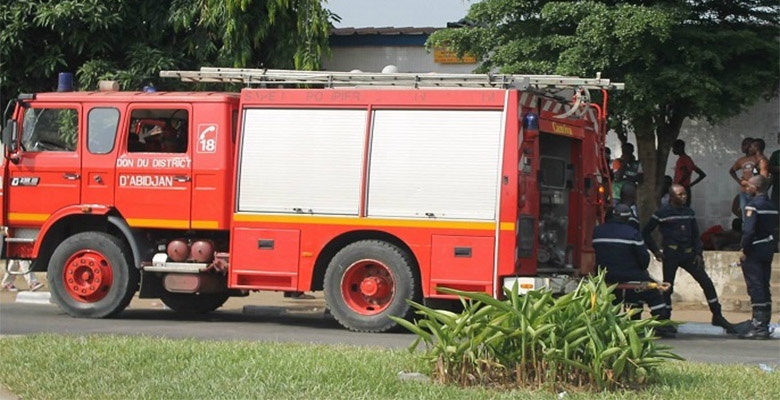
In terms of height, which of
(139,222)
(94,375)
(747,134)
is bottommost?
(94,375)

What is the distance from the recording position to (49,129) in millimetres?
15734

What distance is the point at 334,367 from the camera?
9781 mm

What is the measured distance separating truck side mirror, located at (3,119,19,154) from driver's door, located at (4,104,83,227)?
8 centimetres

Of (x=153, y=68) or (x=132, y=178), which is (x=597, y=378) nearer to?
(x=132, y=178)

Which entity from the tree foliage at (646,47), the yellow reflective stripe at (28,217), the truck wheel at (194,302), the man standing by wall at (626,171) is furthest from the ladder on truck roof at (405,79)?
the man standing by wall at (626,171)

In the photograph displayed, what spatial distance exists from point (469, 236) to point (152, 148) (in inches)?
151

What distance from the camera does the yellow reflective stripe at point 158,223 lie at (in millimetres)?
15000

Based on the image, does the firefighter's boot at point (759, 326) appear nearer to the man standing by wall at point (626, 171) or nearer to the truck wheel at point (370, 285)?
the man standing by wall at point (626, 171)

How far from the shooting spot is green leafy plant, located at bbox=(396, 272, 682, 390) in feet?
29.0

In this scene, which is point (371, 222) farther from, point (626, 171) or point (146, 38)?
point (146, 38)

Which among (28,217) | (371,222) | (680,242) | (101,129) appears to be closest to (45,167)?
(28,217)

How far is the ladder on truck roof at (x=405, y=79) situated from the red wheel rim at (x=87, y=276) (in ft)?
7.37

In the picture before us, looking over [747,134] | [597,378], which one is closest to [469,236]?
[597,378]

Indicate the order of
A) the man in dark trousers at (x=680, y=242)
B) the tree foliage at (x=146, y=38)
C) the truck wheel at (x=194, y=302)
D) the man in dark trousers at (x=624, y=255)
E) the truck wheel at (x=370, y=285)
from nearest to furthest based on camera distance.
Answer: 1. the truck wheel at (x=370, y=285)
2. the man in dark trousers at (x=624, y=255)
3. the man in dark trousers at (x=680, y=242)
4. the truck wheel at (x=194, y=302)
5. the tree foliage at (x=146, y=38)
